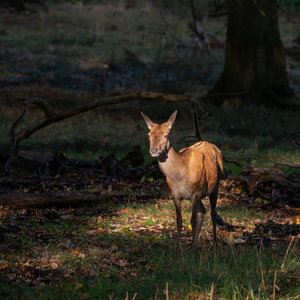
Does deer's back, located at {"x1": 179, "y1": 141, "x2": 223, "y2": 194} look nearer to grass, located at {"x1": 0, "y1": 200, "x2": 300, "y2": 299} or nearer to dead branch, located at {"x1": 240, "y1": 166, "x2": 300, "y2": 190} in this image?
grass, located at {"x1": 0, "y1": 200, "x2": 300, "y2": 299}

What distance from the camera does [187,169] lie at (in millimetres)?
5555

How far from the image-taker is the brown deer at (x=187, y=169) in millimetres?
5199

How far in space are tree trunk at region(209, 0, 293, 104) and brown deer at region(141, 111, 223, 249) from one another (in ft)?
38.4

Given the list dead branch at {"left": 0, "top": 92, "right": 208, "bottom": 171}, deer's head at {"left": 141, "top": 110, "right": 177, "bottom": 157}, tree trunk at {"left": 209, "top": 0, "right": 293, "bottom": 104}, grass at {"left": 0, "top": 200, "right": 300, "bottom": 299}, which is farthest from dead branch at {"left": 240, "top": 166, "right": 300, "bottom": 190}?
tree trunk at {"left": 209, "top": 0, "right": 293, "bottom": 104}

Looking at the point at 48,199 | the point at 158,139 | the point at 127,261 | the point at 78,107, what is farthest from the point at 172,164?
the point at 78,107

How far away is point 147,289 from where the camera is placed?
4.86 m

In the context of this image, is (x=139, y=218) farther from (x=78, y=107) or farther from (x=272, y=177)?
(x=78, y=107)

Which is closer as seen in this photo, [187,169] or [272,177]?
[187,169]

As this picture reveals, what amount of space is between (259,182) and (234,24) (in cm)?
995

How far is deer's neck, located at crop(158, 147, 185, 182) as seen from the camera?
540 centimetres

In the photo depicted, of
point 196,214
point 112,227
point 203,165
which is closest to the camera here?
point 196,214

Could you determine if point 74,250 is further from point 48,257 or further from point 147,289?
point 147,289

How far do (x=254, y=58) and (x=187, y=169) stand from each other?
12894mm

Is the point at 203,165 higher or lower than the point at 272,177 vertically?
higher
